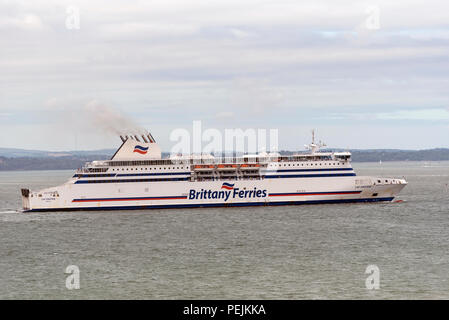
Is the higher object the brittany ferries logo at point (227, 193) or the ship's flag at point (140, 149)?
the ship's flag at point (140, 149)

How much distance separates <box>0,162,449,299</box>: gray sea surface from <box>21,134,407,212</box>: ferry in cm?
88

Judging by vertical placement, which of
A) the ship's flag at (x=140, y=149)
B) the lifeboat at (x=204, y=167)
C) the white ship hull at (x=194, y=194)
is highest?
the ship's flag at (x=140, y=149)

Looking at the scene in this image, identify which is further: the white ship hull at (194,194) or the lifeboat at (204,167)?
the lifeboat at (204,167)

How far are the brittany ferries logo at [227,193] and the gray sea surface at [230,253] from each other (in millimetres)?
1128

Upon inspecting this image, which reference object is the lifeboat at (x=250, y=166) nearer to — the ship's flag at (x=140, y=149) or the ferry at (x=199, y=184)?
the ferry at (x=199, y=184)

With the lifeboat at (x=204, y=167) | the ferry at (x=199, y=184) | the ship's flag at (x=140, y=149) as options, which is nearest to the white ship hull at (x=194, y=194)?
the ferry at (x=199, y=184)

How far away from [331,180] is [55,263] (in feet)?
89.8

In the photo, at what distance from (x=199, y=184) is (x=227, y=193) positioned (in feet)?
7.85

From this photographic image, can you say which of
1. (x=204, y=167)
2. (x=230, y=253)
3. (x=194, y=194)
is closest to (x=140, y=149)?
(x=204, y=167)

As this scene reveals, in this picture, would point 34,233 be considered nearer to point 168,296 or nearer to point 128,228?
point 128,228

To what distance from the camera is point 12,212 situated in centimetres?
6081

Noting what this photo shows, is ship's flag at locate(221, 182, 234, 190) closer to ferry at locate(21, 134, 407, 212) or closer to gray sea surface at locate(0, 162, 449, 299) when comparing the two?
ferry at locate(21, 134, 407, 212)

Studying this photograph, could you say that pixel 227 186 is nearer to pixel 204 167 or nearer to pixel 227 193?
pixel 227 193

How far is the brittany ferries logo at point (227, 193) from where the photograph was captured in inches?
2188
